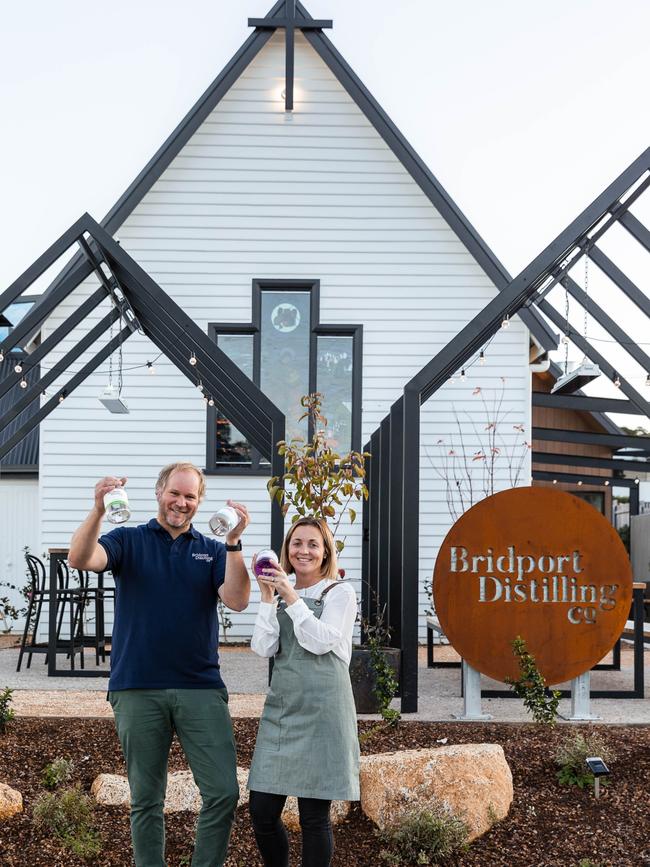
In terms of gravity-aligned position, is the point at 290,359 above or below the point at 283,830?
above

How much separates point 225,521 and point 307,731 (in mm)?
818

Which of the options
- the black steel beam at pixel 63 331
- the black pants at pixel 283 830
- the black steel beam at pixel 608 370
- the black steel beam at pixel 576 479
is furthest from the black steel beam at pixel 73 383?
the black pants at pixel 283 830

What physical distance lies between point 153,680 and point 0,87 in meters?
12.7

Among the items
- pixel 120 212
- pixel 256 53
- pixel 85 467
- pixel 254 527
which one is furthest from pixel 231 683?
pixel 256 53

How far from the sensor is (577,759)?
5.39m

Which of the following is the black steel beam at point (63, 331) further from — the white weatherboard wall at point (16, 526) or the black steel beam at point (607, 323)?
the white weatherboard wall at point (16, 526)

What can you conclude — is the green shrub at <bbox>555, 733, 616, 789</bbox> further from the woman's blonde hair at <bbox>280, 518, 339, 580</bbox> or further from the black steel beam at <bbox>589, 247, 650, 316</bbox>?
the black steel beam at <bbox>589, 247, 650, 316</bbox>

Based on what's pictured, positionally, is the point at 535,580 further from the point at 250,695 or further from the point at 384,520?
the point at 250,695

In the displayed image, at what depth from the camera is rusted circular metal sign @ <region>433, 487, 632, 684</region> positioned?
702 centimetres

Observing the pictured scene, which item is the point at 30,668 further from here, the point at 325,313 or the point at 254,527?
the point at 325,313

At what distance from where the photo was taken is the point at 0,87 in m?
14.4

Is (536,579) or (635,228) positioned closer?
(536,579)

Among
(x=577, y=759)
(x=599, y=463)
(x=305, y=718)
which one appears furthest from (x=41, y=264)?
(x=599, y=463)

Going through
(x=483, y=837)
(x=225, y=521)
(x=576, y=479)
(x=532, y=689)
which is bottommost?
(x=483, y=837)
